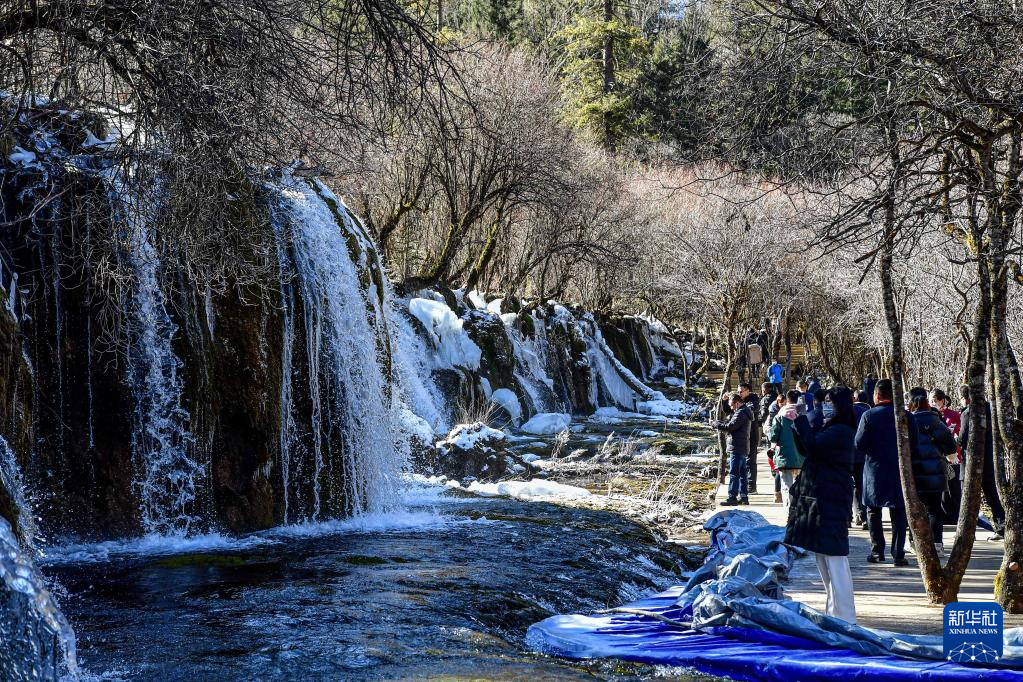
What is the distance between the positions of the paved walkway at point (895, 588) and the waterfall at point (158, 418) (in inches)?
242

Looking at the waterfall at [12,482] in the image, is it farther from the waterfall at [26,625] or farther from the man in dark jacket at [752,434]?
the man in dark jacket at [752,434]

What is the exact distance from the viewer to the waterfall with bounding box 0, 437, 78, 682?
15.3 feet

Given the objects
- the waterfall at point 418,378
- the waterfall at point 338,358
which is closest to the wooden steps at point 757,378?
the waterfall at point 418,378

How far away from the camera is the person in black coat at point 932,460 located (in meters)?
9.35

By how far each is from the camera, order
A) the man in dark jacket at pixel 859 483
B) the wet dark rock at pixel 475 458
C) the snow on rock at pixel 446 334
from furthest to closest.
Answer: the snow on rock at pixel 446 334, the wet dark rock at pixel 475 458, the man in dark jacket at pixel 859 483

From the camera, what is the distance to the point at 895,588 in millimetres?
8805

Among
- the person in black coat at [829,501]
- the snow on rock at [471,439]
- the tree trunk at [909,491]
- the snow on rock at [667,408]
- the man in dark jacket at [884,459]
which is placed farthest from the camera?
the snow on rock at [667,408]

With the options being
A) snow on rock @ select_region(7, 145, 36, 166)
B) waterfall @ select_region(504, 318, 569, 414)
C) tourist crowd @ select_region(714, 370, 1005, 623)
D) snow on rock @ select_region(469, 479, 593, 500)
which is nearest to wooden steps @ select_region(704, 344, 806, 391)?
waterfall @ select_region(504, 318, 569, 414)

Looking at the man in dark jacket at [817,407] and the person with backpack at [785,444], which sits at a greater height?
the man in dark jacket at [817,407]

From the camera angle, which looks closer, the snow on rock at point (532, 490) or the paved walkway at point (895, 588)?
the paved walkway at point (895, 588)

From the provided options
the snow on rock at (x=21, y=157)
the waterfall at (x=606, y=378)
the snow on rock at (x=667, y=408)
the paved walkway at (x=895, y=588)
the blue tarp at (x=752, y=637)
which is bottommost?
the paved walkway at (x=895, y=588)

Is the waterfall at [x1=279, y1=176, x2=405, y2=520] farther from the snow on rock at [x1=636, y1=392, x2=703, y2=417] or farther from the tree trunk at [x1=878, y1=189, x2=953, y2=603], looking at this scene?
the snow on rock at [x1=636, y1=392, x2=703, y2=417]

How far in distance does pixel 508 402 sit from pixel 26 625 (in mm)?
23878

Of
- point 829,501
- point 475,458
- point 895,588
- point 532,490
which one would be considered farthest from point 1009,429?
point 475,458
